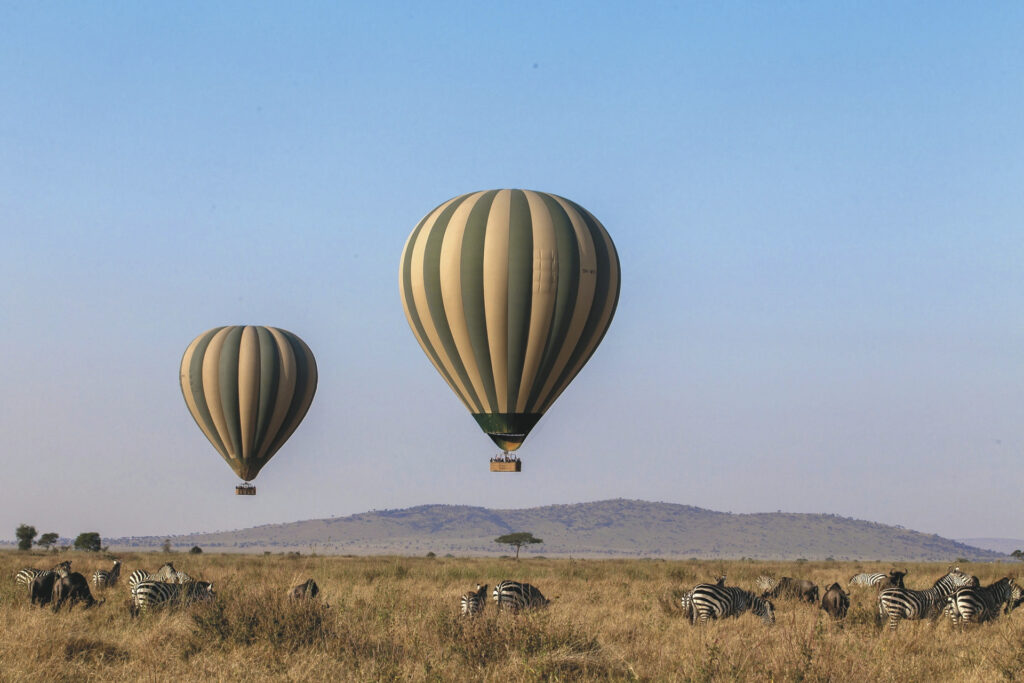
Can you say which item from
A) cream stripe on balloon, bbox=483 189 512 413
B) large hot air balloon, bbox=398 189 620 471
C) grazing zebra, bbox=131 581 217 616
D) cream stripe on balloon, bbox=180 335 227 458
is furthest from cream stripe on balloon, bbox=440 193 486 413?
cream stripe on balloon, bbox=180 335 227 458

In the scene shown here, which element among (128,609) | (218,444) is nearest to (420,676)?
(128,609)

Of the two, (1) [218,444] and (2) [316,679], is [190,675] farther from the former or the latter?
(1) [218,444]

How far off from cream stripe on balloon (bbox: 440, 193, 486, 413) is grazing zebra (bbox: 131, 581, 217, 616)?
36.9ft

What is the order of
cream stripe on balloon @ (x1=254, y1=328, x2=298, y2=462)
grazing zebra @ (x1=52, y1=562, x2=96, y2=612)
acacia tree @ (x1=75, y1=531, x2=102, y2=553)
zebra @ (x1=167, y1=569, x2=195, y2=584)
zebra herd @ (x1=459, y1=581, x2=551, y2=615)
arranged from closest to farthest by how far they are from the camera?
1. zebra herd @ (x1=459, y1=581, x2=551, y2=615)
2. grazing zebra @ (x1=52, y1=562, x2=96, y2=612)
3. zebra @ (x1=167, y1=569, x2=195, y2=584)
4. cream stripe on balloon @ (x1=254, y1=328, x2=298, y2=462)
5. acacia tree @ (x1=75, y1=531, x2=102, y2=553)

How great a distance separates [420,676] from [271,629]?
12.2 ft

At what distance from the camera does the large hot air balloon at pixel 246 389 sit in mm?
42312

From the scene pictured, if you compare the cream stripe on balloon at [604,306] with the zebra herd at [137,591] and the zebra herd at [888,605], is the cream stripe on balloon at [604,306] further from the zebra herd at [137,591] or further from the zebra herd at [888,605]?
the zebra herd at [137,591]

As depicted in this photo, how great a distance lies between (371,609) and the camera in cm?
2161

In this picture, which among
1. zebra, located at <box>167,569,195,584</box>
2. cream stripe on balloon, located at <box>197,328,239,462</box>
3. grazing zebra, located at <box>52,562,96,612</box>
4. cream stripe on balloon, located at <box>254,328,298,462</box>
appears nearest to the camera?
grazing zebra, located at <box>52,562,96,612</box>

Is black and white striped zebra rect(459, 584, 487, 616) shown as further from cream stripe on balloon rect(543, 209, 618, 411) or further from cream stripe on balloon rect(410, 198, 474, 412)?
cream stripe on balloon rect(543, 209, 618, 411)

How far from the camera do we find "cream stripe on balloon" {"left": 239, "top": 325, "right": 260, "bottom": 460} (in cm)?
4222

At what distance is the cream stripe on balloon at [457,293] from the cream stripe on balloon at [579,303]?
2077 mm

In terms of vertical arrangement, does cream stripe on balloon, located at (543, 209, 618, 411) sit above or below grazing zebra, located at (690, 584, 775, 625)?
above

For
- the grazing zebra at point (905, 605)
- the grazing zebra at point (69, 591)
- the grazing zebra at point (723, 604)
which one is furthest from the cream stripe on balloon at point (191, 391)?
the grazing zebra at point (905, 605)
